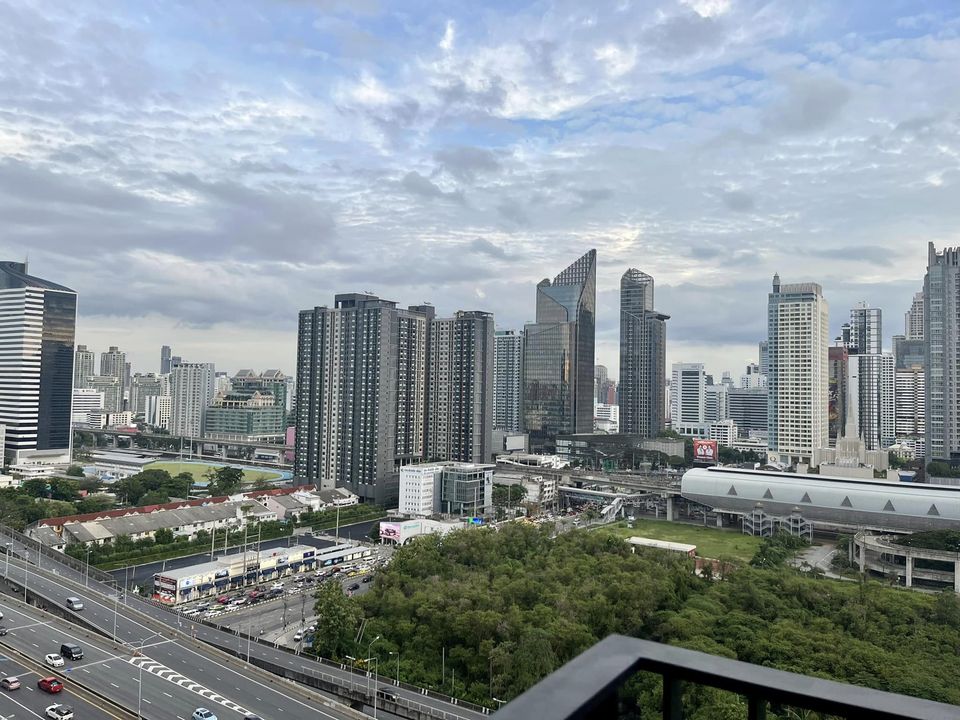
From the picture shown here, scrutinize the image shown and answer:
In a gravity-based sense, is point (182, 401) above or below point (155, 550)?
above

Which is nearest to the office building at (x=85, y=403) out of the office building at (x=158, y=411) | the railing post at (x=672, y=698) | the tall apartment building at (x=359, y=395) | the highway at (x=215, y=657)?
the office building at (x=158, y=411)

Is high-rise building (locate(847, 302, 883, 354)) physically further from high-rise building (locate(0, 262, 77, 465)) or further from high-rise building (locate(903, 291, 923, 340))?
high-rise building (locate(0, 262, 77, 465))

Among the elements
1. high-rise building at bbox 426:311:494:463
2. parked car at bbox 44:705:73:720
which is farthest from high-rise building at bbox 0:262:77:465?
parked car at bbox 44:705:73:720

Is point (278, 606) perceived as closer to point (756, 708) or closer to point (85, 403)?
point (756, 708)

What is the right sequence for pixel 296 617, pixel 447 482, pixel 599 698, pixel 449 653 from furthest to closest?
pixel 447 482 → pixel 296 617 → pixel 449 653 → pixel 599 698

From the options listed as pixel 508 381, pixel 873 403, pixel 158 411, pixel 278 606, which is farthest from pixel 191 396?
pixel 873 403

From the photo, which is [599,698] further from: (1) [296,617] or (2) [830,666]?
(1) [296,617]

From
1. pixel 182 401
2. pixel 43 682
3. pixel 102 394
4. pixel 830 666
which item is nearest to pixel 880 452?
pixel 830 666

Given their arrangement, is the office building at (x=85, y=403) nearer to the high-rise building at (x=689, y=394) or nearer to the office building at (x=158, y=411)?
the office building at (x=158, y=411)
